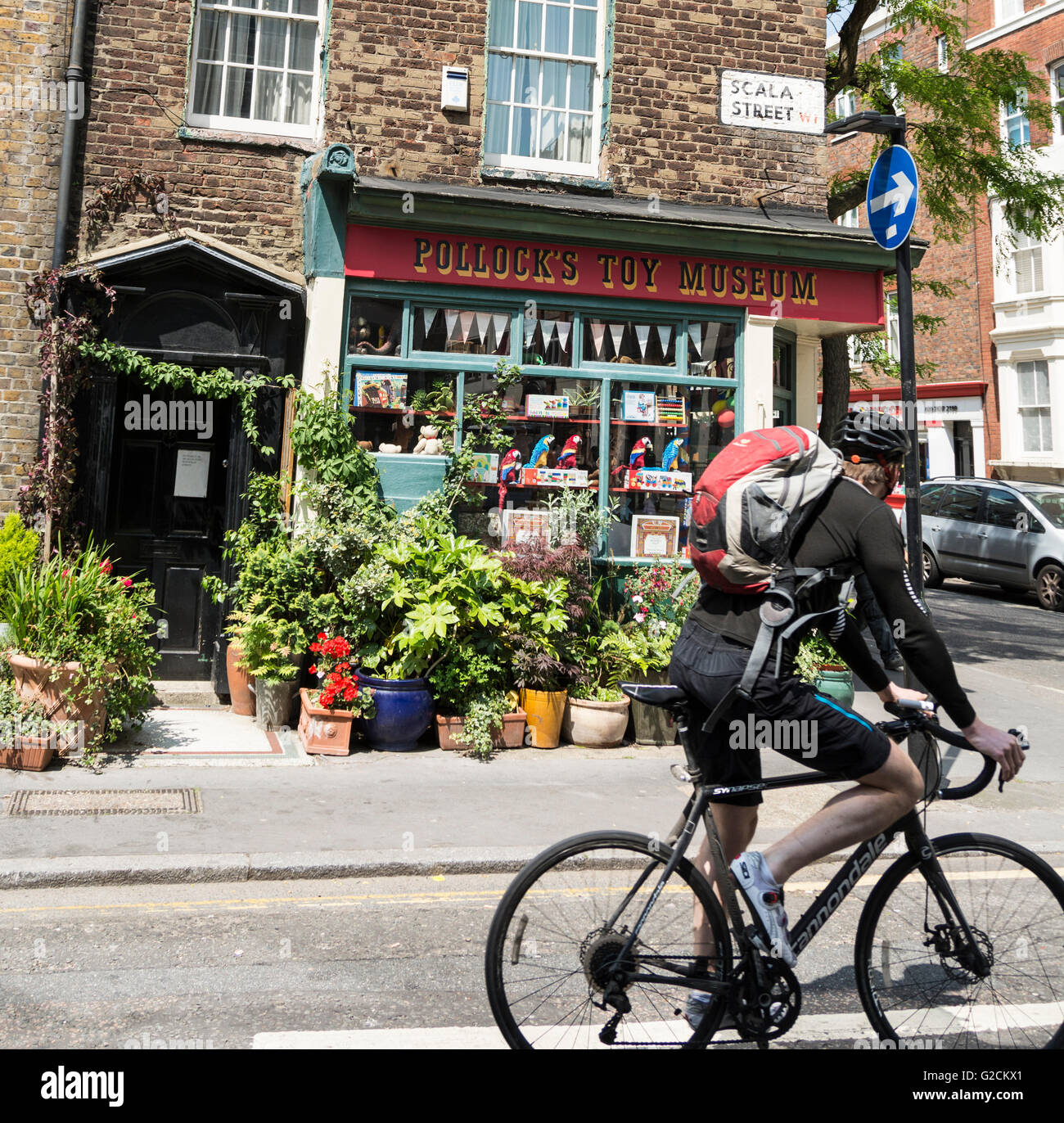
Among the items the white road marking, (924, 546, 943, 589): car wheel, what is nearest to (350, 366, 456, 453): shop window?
the white road marking

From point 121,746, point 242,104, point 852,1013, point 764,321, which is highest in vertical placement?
point 242,104

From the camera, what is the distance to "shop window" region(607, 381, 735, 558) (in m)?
9.60

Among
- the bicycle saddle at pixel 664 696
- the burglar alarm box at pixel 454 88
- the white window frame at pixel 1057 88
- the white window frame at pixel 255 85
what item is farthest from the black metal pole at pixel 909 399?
the white window frame at pixel 1057 88

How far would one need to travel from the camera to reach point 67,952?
13.9 feet

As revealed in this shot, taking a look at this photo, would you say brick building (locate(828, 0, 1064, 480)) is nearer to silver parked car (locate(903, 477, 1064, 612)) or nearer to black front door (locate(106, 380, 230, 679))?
silver parked car (locate(903, 477, 1064, 612))

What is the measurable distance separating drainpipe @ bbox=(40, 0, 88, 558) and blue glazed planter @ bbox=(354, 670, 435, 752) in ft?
10.3

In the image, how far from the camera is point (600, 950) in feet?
10.5

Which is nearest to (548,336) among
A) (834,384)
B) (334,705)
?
(334,705)

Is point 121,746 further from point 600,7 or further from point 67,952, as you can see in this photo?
point 600,7

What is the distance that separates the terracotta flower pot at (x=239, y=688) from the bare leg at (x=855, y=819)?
578 centimetres

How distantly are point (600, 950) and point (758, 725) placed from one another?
2.78 ft

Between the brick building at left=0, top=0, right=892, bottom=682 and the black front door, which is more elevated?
the brick building at left=0, top=0, right=892, bottom=682

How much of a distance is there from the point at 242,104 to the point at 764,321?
16.7 ft

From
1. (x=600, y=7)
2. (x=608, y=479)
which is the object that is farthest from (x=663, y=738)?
(x=600, y=7)
